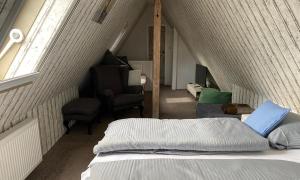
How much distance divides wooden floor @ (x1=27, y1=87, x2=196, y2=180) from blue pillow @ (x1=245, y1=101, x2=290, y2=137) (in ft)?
6.31

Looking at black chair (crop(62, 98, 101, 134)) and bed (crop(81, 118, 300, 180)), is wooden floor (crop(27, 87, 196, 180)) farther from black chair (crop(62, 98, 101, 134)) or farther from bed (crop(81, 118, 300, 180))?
bed (crop(81, 118, 300, 180))

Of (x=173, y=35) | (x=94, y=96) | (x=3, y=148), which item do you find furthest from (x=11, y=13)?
(x=173, y=35)

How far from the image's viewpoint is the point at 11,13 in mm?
1890

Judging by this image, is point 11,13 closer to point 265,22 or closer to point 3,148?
point 3,148

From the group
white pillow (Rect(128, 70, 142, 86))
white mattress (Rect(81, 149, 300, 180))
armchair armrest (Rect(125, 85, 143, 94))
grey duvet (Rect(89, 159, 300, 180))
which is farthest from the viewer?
white pillow (Rect(128, 70, 142, 86))

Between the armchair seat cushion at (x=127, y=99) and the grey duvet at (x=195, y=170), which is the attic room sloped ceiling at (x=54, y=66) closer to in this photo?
the grey duvet at (x=195, y=170)

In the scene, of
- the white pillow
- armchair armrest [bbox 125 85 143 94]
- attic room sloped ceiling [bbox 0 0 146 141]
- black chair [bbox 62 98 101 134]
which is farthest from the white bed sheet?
the white pillow

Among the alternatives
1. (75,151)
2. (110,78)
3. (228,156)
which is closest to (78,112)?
(75,151)

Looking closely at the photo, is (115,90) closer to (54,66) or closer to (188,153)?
(54,66)

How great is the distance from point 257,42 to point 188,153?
1.39 meters

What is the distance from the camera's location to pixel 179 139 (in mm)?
2016

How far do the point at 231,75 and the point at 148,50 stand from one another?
4.39 m

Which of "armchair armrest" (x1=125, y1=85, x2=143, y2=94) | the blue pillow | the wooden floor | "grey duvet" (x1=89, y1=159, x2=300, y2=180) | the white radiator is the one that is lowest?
the wooden floor

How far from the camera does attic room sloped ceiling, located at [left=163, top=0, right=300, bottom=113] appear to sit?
6.45 ft
